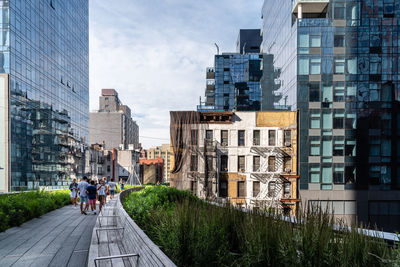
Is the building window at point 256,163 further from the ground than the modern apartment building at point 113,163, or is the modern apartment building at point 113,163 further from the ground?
the building window at point 256,163

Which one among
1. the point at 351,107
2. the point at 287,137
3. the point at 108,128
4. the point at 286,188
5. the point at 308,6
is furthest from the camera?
the point at 108,128

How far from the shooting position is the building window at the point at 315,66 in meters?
38.1

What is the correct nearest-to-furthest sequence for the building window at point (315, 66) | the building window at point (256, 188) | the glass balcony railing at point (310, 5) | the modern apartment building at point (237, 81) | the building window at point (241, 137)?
the building window at point (315, 66)
the glass balcony railing at point (310, 5)
the building window at point (256, 188)
the building window at point (241, 137)
the modern apartment building at point (237, 81)

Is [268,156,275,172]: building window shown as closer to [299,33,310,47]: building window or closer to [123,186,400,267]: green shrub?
[299,33,310,47]: building window

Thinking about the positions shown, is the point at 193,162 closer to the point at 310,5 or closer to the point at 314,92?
the point at 314,92

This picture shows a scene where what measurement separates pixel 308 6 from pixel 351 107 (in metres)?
14.9

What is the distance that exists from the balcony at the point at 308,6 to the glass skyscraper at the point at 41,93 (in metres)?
43.2

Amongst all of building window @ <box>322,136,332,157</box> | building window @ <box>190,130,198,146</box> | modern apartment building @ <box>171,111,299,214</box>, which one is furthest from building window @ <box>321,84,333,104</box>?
building window @ <box>190,130,198,146</box>

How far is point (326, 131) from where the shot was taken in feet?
123

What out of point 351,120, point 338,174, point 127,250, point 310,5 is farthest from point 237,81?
point 127,250

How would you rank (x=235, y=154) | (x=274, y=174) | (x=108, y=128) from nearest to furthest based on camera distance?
(x=274, y=174)
(x=235, y=154)
(x=108, y=128)

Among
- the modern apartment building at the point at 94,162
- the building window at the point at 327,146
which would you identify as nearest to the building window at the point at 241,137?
the building window at the point at 327,146

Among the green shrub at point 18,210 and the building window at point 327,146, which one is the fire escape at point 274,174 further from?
the green shrub at point 18,210

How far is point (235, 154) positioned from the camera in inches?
1580
